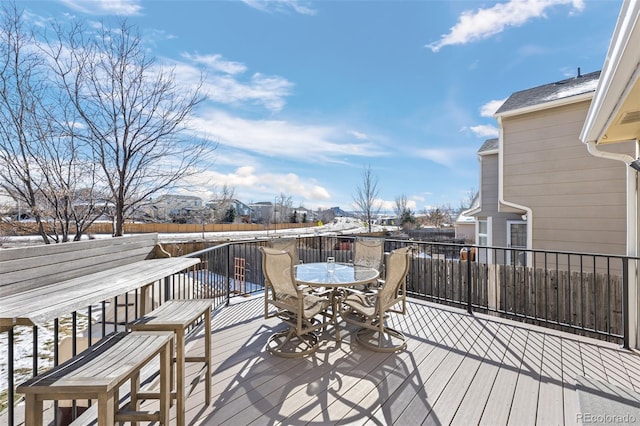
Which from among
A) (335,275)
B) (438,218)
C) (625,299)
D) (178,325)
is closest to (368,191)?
(438,218)

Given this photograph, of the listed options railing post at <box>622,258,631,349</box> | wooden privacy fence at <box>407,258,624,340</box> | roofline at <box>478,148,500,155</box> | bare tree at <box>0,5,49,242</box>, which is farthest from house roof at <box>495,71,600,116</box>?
bare tree at <box>0,5,49,242</box>

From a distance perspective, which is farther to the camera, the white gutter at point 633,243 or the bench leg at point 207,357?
the white gutter at point 633,243

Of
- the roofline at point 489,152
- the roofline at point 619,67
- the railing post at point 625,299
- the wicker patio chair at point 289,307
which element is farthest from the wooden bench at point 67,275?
the roofline at point 489,152

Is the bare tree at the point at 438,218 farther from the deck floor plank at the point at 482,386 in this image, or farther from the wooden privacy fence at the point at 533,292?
the deck floor plank at the point at 482,386

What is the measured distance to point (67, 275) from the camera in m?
1.80

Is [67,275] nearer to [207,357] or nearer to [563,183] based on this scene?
[207,357]

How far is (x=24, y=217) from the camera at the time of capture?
5055 mm

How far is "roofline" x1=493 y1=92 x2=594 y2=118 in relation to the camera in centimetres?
554

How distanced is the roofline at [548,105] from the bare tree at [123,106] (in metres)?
7.14

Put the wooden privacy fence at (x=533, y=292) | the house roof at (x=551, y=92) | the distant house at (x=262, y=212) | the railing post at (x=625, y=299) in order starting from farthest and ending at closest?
the distant house at (x=262, y=212)
the house roof at (x=551, y=92)
the wooden privacy fence at (x=533, y=292)
the railing post at (x=625, y=299)

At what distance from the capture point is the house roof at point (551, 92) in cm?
591

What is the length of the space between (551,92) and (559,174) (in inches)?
79.4

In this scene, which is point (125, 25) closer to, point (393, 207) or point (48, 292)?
point (48, 292)

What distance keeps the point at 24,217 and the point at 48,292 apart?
17.1ft
